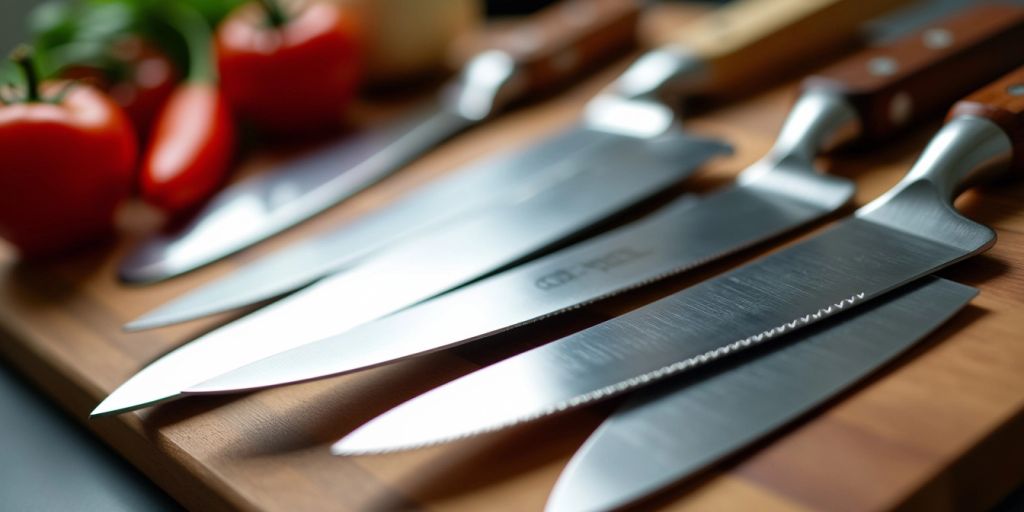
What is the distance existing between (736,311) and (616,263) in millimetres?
131

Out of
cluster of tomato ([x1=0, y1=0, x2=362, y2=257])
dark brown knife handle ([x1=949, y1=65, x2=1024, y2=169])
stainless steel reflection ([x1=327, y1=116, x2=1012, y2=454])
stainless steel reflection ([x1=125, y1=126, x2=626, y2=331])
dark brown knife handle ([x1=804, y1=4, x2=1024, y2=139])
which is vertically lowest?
stainless steel reflection ([x1=327, y1=116, x2=1012, y2=454])

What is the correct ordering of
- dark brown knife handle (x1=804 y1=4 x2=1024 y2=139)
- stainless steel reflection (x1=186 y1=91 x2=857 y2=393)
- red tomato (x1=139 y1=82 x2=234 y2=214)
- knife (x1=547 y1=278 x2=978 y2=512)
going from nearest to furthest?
knife (x1=547 y1=278 x2=978 y2=512), stainless steel reflection (x1=186 y1=91 x2=857 y2=393), dark brown knife handle (x1=804 y1=4 x2=1024 y2=139), red tomato (x1=139 y1=82 x2=234 y2=214)

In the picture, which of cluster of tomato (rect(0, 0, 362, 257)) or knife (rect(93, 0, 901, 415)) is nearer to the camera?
knife (rect(93, 0, 901, 415))

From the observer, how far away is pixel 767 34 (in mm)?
1171

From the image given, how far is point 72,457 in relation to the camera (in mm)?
820

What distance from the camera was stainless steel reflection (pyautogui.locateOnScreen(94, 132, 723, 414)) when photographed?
735 millimetres

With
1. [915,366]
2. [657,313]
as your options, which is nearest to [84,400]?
[657,313]

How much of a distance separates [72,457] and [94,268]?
0.83 feet

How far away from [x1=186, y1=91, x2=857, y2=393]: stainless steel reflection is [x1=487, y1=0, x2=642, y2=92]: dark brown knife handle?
396mm

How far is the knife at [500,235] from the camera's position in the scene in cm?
74

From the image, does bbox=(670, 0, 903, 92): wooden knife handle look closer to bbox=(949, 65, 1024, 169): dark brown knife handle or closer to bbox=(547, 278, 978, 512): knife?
bbox=(949, 65, 1024, 169): dark brown knife handle

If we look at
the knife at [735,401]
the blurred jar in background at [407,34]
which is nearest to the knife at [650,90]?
the blurred jar in background at [407,34]

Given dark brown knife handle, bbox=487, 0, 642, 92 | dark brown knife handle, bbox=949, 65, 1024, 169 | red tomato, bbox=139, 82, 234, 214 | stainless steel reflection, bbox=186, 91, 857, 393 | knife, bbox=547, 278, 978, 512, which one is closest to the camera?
knife, bbox=547, 278, 978, 512

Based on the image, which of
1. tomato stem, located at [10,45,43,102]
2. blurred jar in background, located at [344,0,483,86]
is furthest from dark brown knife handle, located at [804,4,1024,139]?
tomato stem, located at [10,45,43,102]
